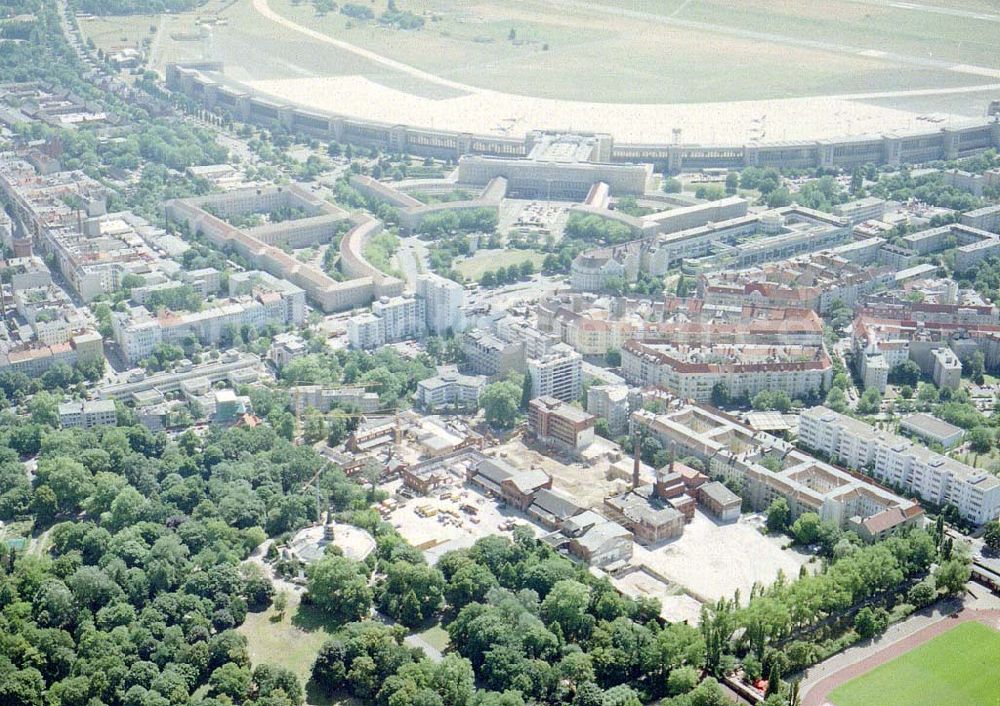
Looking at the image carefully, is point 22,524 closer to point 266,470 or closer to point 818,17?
point 266,470

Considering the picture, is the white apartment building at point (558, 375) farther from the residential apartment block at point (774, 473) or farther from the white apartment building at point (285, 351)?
the white apartment building at point (285, 351)

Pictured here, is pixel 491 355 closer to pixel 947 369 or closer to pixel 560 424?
pixel 560 424

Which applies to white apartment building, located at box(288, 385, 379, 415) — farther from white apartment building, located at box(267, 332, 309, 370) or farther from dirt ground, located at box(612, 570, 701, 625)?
dirt ground, located at box(612, 570, 701, 625)

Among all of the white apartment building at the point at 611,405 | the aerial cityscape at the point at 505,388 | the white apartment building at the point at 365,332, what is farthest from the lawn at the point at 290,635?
the white apartment building at the point at 365,332

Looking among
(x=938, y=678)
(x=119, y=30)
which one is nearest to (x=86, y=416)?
Answer: (x=938, y=678)

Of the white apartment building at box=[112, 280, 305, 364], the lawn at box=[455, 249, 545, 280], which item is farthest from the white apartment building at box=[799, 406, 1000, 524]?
the white apartment building at box=[112, 280, 305, 364]
